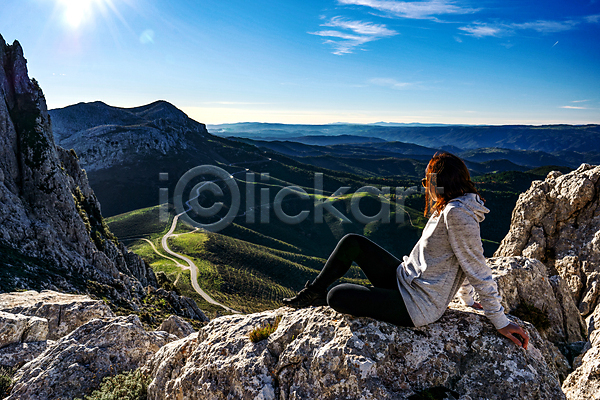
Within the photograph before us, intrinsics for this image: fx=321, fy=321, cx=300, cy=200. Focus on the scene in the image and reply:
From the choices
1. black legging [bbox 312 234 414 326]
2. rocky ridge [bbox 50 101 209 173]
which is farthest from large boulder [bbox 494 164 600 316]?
rocky ridge [bbox 50 101 209 173]

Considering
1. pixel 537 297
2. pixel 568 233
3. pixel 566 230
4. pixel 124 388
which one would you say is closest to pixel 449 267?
pixel 124 388

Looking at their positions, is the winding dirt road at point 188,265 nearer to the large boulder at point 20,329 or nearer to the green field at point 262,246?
the green field at point 262,246

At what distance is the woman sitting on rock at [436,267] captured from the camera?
3479 mm

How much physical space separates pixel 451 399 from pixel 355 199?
10913cm

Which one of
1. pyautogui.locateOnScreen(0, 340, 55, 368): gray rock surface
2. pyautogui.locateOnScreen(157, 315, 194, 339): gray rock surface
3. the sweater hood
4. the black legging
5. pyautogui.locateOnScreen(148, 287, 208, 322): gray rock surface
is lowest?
pyautogui.locateOnScreen(148, 287, 208, 322): gray rock surface

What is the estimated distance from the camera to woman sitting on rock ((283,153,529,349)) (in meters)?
3.48

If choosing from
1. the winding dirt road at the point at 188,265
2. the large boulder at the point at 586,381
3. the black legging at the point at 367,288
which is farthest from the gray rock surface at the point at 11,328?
the winding dirt road at the point at 188,265

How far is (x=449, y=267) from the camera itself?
3695 millimetres

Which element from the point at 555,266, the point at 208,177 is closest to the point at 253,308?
the point at 555,266

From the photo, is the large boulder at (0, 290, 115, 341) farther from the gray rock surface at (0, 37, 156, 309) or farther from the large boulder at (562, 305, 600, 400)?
the large boulder at (562, 305, 600, 400)

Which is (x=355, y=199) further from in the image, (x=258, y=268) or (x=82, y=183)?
(x=82, y=183)

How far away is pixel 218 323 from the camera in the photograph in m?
5.42

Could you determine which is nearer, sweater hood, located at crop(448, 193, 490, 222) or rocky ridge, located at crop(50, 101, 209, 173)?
sweater hood, located at crop(448, 193, 490, 222)

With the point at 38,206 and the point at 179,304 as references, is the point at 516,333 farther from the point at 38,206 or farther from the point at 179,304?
the point at 179,304
